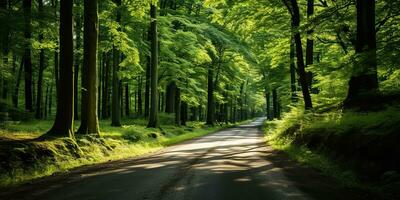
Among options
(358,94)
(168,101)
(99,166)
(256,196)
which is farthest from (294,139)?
(168,101)

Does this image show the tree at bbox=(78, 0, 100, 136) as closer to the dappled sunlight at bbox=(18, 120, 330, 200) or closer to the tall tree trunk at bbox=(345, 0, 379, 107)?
the dappled sunlight at bbox=(18, 120, 330, 200)

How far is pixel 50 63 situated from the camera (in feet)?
153

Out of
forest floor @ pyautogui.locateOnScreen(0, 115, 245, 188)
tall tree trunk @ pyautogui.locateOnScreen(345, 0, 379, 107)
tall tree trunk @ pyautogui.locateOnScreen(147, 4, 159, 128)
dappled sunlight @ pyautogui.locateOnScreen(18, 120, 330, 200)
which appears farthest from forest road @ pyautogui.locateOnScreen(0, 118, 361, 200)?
tall tree trunk @ pyautogui.locateOnScreen(147, 4, 159, 128)

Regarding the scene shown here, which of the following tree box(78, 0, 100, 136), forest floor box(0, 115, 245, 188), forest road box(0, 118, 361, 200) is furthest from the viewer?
tree box(78, 0, 100, 136)

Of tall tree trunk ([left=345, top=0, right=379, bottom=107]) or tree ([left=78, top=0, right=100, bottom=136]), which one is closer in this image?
tall tree trunk ([left=345, top=0, right=379, bottom=107])

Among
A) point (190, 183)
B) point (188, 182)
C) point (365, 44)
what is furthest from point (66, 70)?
point (365, 44)

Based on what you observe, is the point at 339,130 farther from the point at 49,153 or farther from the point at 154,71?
the point at 154,71

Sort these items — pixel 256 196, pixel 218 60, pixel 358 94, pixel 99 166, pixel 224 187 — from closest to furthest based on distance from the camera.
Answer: pixel 256 196, pixel 224 187, pixel 99 166, pixel 358 94, pixel 218 60

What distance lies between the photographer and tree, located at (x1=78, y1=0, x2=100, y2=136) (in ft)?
53.7

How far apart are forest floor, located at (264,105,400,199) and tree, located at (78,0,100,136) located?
318 inches

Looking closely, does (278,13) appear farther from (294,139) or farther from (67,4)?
(67,4)

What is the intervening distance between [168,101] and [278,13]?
20.1 m

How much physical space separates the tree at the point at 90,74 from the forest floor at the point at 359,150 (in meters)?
8.09

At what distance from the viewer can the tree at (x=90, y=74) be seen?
1636cm
